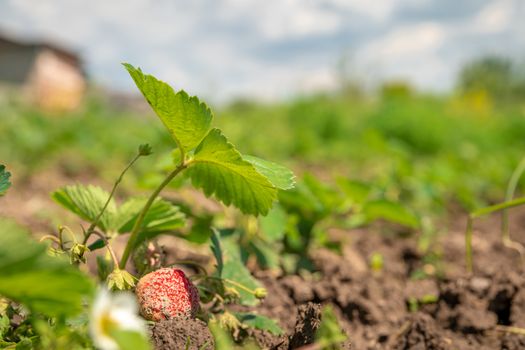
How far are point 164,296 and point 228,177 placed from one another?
0.28 metres

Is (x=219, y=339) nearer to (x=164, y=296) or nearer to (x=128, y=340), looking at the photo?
(x=128, y=340)

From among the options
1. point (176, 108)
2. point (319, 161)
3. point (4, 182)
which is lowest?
point (4, 182)

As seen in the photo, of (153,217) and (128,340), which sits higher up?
(153,217)

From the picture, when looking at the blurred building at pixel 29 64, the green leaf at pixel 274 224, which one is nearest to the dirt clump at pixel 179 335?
the green leaf at pixel 274 224

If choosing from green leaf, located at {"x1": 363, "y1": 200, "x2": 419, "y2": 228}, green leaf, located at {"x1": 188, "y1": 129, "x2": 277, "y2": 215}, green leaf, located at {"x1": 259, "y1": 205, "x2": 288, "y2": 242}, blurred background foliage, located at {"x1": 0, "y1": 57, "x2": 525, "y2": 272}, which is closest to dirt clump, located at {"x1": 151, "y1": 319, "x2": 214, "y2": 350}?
green leaf, located at {"x1": 188, "y1": 129, "x2": 277, "y2": 215}

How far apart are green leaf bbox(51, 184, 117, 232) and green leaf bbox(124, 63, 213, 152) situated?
0.30 meters

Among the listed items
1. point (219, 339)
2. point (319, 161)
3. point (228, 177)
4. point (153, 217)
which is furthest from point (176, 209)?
point (319, 161)

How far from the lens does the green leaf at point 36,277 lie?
2.27 feet

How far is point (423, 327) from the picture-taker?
1.40m

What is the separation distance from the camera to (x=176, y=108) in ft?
3.36

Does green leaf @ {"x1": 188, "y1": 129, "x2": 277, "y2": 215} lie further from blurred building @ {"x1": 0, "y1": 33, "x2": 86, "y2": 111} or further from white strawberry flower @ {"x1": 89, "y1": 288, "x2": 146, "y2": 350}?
blurred building @ {"x1": 0, "y1": 33, "x2": 86, "y2": 111}

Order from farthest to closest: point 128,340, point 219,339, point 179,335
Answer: point 179,335 < point 219,339 < point 128,340

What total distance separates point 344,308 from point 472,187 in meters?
2.89

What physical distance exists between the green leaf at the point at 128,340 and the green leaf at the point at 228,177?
45cm
